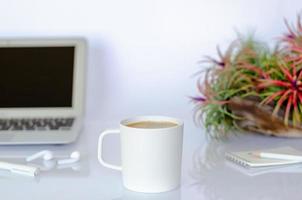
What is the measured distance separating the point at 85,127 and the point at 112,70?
136mm

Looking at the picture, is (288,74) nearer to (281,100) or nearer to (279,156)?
(281,100)

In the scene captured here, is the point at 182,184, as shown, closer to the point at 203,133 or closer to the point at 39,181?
the point at 39,181

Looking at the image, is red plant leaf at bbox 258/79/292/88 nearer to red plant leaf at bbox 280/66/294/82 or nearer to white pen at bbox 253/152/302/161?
red plant leaf at bbox 280/66/294/82

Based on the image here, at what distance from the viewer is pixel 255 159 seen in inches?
33.4

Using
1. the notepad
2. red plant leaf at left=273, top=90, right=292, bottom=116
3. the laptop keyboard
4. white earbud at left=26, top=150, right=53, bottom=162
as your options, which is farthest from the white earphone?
red plant leaf at left=273, top=90, right=292, bottom=116

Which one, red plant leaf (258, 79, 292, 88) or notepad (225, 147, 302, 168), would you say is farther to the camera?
red plant leaf (258, 79, 292, 88)

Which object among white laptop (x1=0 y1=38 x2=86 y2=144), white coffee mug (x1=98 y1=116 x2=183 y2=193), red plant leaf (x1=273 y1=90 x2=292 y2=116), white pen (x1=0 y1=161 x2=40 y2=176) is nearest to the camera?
white coffee mug (x1=98 y1=116 x2=183 y2=193)

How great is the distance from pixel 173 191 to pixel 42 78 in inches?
18.3

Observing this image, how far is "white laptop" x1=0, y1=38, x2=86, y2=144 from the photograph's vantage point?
1.08 m

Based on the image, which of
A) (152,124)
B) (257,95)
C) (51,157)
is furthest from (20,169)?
(257,95)

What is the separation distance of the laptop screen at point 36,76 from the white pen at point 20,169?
0.88ft

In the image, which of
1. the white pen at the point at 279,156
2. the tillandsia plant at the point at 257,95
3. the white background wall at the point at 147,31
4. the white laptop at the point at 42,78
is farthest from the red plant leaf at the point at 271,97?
the white laptop at the point at 42,78

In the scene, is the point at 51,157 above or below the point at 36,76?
below

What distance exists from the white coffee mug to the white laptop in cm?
37
